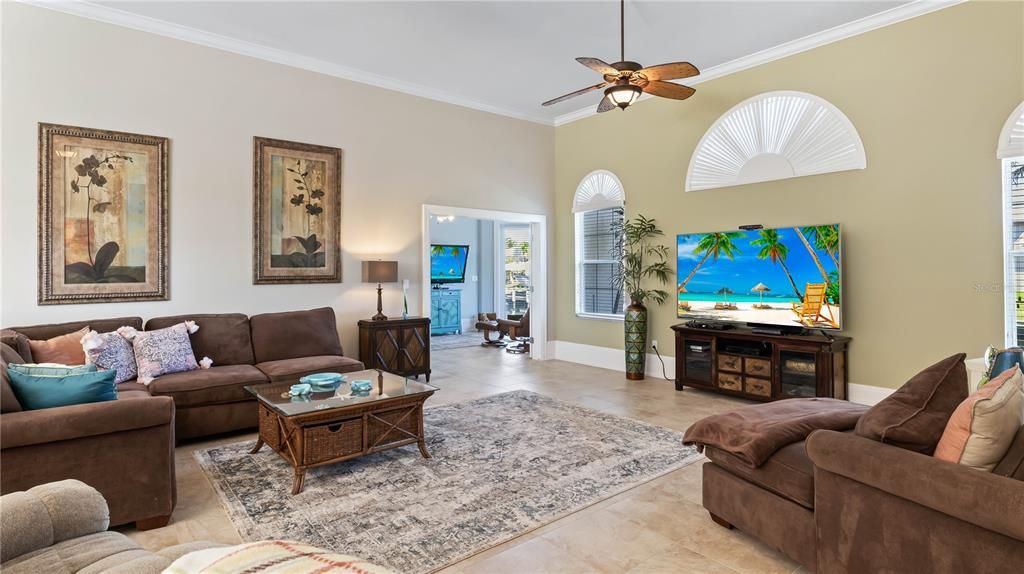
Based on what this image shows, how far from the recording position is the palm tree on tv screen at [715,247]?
5.38 metres

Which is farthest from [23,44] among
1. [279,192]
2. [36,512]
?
[36,512]

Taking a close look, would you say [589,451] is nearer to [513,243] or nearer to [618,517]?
[618,517]

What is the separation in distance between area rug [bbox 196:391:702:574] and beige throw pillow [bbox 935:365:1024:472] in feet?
5.56

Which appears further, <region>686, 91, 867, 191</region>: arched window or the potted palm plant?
the potted palm plant

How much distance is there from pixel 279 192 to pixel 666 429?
434cm

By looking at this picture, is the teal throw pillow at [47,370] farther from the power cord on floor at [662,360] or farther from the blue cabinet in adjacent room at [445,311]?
the blue cabinet in adjacent room at [445,311]

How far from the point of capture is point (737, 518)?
2.46 m

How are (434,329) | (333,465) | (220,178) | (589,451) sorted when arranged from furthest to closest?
(434,329), (220,178), (589,451), (333,465)

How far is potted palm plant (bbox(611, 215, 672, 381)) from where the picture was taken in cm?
621

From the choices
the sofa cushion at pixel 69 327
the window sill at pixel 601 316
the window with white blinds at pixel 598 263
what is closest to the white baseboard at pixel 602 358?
the window sill at pixel 601 316

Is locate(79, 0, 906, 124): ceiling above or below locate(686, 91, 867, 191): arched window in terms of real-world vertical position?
above

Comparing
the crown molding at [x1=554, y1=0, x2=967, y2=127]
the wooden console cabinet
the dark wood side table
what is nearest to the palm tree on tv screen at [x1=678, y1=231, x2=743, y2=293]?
the wooden console cabinet

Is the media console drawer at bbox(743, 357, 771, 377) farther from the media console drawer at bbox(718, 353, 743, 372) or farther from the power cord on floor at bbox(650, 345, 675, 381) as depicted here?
the power cord on floor at bbox(650, 345, 675, 381)

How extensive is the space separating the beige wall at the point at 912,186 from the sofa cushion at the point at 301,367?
4132 millimetres
